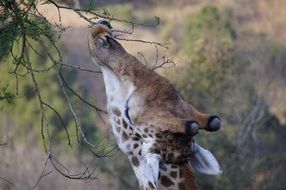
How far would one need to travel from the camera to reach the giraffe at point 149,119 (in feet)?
17.3

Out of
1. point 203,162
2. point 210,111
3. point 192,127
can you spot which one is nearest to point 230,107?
point 210,111

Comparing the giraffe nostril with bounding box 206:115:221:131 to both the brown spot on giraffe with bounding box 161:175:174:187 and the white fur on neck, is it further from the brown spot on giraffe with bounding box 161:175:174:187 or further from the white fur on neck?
the white fur on neck

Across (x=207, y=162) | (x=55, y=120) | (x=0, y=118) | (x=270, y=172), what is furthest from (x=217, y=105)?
(x=207, y=162)

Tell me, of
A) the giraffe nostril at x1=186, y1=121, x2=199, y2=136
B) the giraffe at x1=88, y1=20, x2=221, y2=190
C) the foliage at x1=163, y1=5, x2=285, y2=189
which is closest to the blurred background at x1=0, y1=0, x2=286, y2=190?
the foliage at x1=163, y1=5, x2=285, y2=189

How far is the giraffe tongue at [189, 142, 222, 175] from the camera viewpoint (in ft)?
17.6

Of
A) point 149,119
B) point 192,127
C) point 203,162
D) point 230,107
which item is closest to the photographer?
point 192,127

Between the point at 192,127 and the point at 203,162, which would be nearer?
the point at 192,127

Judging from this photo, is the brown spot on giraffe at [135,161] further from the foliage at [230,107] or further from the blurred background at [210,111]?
the foliage at [230,107]

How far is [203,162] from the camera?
17.7 feet

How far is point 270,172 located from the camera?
15.7m

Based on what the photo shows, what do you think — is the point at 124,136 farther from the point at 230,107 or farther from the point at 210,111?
the point at 230,107

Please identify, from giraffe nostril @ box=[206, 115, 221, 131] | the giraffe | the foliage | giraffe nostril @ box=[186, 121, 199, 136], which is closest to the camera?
giraffe nostril @ box=[186, 121, 199, 136]

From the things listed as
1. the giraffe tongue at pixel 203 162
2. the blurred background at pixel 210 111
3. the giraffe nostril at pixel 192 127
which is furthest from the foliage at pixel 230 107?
the giraffe nostril at pixel 192 127

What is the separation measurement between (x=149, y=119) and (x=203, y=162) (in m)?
0.43
